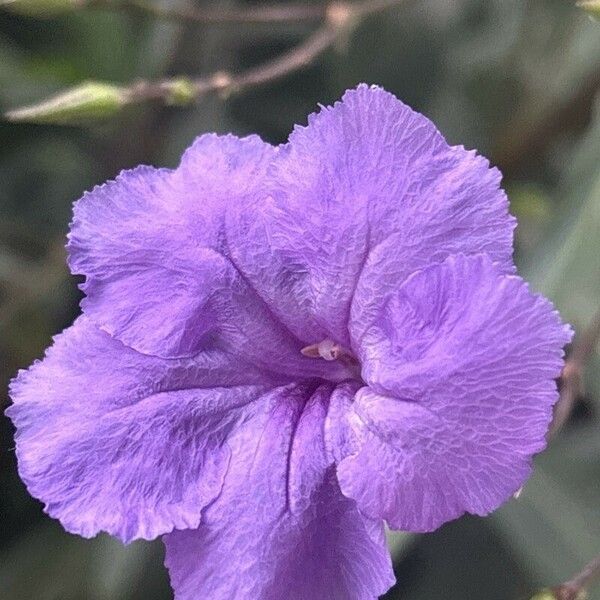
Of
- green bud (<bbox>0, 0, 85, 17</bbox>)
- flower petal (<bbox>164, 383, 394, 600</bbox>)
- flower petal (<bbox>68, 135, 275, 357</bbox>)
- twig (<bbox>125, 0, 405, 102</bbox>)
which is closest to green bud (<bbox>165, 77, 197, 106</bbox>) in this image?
twig (<bbox>125, 0, 405, 102</bbox>)

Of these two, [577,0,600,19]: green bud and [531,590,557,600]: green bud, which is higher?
[577,0,600,19]: green bud

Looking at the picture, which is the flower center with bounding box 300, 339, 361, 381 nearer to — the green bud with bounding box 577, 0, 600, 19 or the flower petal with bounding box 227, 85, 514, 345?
the flower petal with bounding box 227, 85, 514, 345

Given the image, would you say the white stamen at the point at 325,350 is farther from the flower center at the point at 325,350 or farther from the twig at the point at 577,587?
the twig at the point at 577,587

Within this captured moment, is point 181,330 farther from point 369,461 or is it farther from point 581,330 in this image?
point 581,330

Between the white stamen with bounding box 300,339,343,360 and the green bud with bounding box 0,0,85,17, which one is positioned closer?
the white stamen with bounding box 300,339,343,360

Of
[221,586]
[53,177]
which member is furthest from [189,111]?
[221,586]

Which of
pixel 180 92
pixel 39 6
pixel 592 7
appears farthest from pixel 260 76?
pixel 592 7

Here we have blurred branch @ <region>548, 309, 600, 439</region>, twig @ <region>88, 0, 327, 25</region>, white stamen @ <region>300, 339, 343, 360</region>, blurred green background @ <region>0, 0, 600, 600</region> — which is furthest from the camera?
blurred green background @ <region>0, 0, 600, 600</region>
